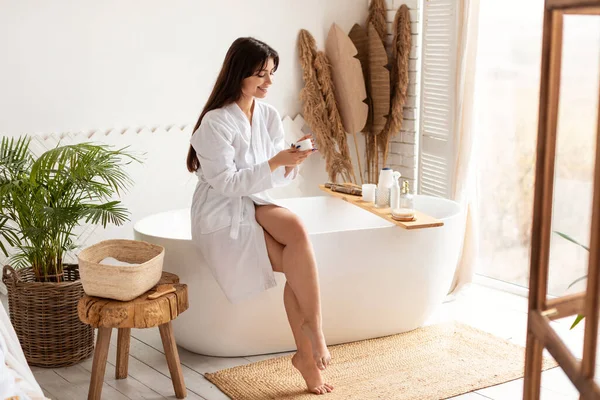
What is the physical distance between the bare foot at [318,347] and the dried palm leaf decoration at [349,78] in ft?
7.30

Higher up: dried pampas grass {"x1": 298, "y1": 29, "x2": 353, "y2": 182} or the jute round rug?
dried pampas grass {"x1": 298, "y1": 29, "x2": 353, "y2": 182}

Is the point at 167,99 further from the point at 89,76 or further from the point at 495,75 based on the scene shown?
the point at 495,75

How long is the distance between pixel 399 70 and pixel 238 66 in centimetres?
195

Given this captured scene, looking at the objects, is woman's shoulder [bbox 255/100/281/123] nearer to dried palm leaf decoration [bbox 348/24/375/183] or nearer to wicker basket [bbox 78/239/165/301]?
wicker basket [bbox 78/239/165/301]

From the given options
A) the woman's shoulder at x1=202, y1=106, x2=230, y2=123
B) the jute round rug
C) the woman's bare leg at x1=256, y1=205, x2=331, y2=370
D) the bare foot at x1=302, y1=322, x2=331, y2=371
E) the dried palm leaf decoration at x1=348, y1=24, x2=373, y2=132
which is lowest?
the jute round rug

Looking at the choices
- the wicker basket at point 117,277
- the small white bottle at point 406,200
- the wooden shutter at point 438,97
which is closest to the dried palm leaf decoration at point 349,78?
the wooden shutter at point 438,97

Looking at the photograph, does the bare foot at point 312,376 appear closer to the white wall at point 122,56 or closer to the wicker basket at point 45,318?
the wicker basket at point 45,318

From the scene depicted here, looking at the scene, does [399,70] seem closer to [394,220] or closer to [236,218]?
[394,220]

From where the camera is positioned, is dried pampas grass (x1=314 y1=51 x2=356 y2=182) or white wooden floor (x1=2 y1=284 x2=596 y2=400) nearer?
white wooden floor (x1=2 y1=284 x2=596 y2=400)

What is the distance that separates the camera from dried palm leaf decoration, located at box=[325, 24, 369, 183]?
4895mm

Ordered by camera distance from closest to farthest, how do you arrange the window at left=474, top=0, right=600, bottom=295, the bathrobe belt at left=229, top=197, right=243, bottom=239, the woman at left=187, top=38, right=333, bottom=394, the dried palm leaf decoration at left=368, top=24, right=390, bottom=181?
the woman at left=187, top=38, right=333, bottom=394, the bathrobe belt at left=229, top=197, right=243, bottom=239, the window at left=474, top=0, right=600, bottom=295, the dried palm leaf decoration at left=368, top=24, right=390, bottom=181

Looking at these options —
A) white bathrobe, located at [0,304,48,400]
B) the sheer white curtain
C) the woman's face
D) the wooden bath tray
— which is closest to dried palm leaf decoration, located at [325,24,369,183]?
the sheer white curtain

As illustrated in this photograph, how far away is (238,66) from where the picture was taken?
10.2 ft

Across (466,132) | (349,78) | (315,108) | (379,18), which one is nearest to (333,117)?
(315,108)
